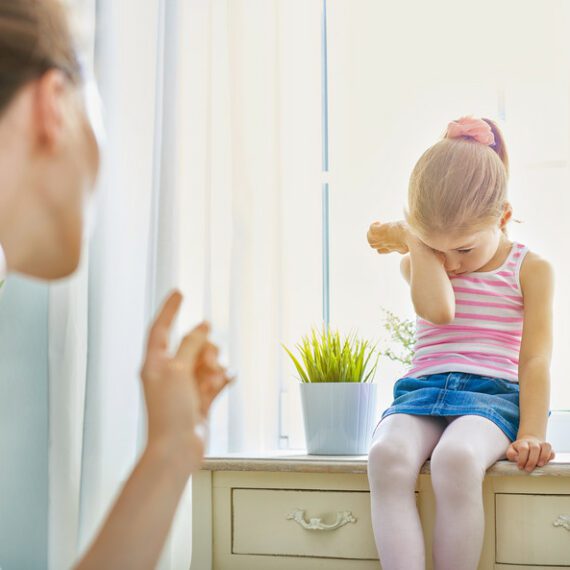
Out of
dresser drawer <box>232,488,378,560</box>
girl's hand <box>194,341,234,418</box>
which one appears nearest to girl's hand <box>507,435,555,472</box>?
dresser drawer <box>232,488,378,560</box>

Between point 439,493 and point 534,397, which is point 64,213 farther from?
point 534,397

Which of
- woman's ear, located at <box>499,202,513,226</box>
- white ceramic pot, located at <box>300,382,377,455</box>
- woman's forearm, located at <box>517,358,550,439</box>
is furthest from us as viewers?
white ceramic pot, located at <box>300,382,377,455</box>

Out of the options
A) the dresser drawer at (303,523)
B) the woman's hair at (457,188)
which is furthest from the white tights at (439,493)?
the woman's hair at (457,188)

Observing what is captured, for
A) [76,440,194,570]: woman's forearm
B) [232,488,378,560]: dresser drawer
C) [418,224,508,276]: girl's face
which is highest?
[418,224,508,276]: girl's face

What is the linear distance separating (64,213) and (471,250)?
1.31 m

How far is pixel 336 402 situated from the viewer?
1762 millimetres

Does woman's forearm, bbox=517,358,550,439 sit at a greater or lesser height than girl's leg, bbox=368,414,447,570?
greater

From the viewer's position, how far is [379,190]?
2.19 metres

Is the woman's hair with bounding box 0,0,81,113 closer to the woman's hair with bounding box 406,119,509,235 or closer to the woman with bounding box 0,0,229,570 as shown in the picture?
the woman with bounding box 0,0,229,570

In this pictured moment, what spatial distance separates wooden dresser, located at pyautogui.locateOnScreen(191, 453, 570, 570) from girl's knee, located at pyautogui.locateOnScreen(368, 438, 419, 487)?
5cm

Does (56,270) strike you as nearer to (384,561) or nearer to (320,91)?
(384,561)

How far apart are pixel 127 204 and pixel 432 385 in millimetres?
784

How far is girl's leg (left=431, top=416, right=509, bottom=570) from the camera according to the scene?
4.58 ft

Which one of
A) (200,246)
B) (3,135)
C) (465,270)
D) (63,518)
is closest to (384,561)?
(465,270)
